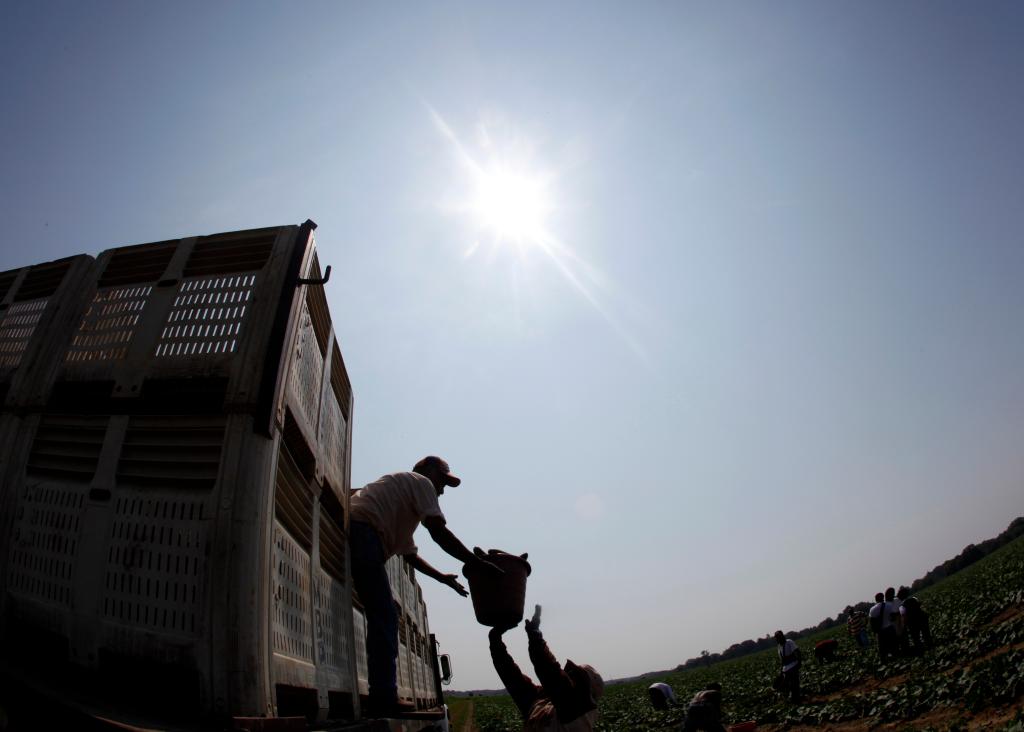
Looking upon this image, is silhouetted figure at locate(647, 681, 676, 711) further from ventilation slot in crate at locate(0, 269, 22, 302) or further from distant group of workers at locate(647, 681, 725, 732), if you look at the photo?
ventilation slot in crate at locate(0, 269, 22, 302)

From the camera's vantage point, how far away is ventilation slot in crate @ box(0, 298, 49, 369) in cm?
249

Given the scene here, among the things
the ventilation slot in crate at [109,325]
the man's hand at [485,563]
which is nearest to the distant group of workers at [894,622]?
the man's hand at [485,563]

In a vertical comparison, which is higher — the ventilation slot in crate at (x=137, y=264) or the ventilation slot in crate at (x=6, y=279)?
the ventilation slot in crate at (x=6, y=279)

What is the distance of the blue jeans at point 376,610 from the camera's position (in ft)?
9.39

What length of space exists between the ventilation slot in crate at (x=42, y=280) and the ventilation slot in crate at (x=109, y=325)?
14.7 inches

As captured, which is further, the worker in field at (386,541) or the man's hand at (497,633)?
the man's hand at (497,633)

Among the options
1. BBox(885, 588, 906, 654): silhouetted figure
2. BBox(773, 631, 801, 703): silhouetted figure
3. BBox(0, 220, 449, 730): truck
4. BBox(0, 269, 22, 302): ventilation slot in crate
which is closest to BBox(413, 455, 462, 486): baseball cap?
BBox(0, 220, 449, 730): truck

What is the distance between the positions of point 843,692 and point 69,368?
14.6 m

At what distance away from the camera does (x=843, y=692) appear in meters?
11.6

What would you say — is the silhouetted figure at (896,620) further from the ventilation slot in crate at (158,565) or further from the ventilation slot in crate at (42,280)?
the ventilation slot in crate at (42,280)

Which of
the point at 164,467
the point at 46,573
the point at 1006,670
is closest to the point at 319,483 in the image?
the point at 164,467

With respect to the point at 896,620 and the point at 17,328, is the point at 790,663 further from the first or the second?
the point at 17,328

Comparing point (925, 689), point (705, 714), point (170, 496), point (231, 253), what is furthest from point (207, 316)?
point (925, 689)

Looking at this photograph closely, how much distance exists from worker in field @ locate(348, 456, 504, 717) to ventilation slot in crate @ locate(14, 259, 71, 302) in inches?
74.8
